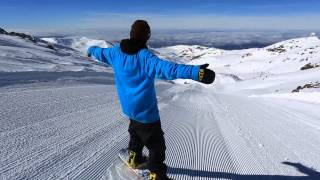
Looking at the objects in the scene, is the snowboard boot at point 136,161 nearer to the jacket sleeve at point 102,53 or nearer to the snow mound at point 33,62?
the jacket sleeve at point 102,53

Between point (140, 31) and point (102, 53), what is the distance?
62 cm

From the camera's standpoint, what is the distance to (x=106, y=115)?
7.34 metres

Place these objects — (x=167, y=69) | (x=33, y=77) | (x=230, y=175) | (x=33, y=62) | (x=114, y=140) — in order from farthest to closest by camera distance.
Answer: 1. (x=33, y=62)
2. (x=33, y=77)
3. (x=114, y=140)
4. (x=230, y=175)
5. (x=167, y=69)

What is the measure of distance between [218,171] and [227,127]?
3.39 metres

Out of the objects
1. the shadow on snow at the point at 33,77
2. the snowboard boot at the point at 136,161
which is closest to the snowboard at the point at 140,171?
the snowboard boot at the point at 136,161

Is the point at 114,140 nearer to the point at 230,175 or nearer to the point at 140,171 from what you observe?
the point at 140,171

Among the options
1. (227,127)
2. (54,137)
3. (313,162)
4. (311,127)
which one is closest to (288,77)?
(311,127)

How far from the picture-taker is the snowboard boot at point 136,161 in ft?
14.2

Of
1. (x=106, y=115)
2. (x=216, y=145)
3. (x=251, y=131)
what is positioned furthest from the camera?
(x=251, y=131)

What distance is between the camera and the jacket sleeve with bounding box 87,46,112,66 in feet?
13.5

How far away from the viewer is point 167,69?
3.39m

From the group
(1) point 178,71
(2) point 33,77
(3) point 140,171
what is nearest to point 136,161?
(3) point 140,171

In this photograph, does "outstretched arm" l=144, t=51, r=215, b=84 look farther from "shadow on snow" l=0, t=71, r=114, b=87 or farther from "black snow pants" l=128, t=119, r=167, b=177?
"shadow on snow" l=0, t=71, r=114, b=87

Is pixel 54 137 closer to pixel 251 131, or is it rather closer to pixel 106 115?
pixel 106 115
